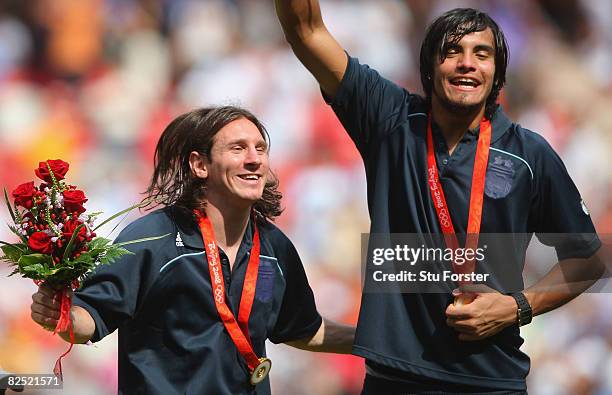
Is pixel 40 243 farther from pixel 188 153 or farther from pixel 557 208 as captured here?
pixel 557 208

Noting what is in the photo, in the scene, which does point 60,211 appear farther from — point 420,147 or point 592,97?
point 592,97

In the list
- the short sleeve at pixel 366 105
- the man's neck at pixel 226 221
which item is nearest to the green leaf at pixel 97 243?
the man's neck at pixel 226 221

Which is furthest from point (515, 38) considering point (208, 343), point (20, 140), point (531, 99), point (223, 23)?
point (208, 343)

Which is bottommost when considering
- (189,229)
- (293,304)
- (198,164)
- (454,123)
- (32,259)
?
(32,259)

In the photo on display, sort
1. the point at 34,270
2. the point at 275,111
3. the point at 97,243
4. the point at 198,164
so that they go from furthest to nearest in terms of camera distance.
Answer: the point at 275,111, the point at 198,164, the point at 97,243, the point at 34,270

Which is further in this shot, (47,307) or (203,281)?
(203,281)

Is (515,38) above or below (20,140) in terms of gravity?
above

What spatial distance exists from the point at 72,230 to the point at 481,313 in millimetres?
1327

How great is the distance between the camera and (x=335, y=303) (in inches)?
233

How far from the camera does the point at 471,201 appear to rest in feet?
10.0

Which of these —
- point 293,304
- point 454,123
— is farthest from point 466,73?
point 293,304

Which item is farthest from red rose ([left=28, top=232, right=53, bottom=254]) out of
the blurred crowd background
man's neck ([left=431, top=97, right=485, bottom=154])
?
the blurred crowd background

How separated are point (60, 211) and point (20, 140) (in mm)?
3311

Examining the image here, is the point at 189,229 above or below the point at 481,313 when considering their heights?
above
